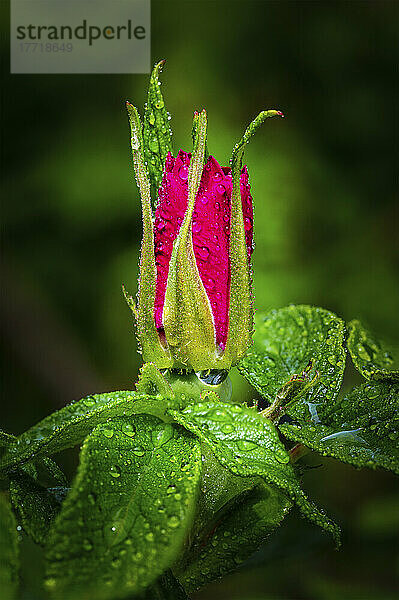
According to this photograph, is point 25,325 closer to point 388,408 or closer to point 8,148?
point 8,148

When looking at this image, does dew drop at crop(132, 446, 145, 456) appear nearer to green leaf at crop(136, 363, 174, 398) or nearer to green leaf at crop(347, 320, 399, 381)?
→ green leaf at crop(136, 363, 174, 398)

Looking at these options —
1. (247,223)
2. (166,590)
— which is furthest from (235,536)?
(247,223)

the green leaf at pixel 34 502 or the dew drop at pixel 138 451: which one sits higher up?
the dew drop at pixel 138 451

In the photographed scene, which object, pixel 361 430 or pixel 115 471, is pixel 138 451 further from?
pixel 361 430

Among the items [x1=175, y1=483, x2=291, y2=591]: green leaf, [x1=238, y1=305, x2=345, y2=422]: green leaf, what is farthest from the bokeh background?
[x1=175, y1=483, x2=291, y2=591]: green leaf

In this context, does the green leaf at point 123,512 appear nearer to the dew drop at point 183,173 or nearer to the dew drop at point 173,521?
the dew drop at point 173,521

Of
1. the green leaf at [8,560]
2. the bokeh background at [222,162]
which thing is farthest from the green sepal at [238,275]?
the bokeh background at [222,162]
